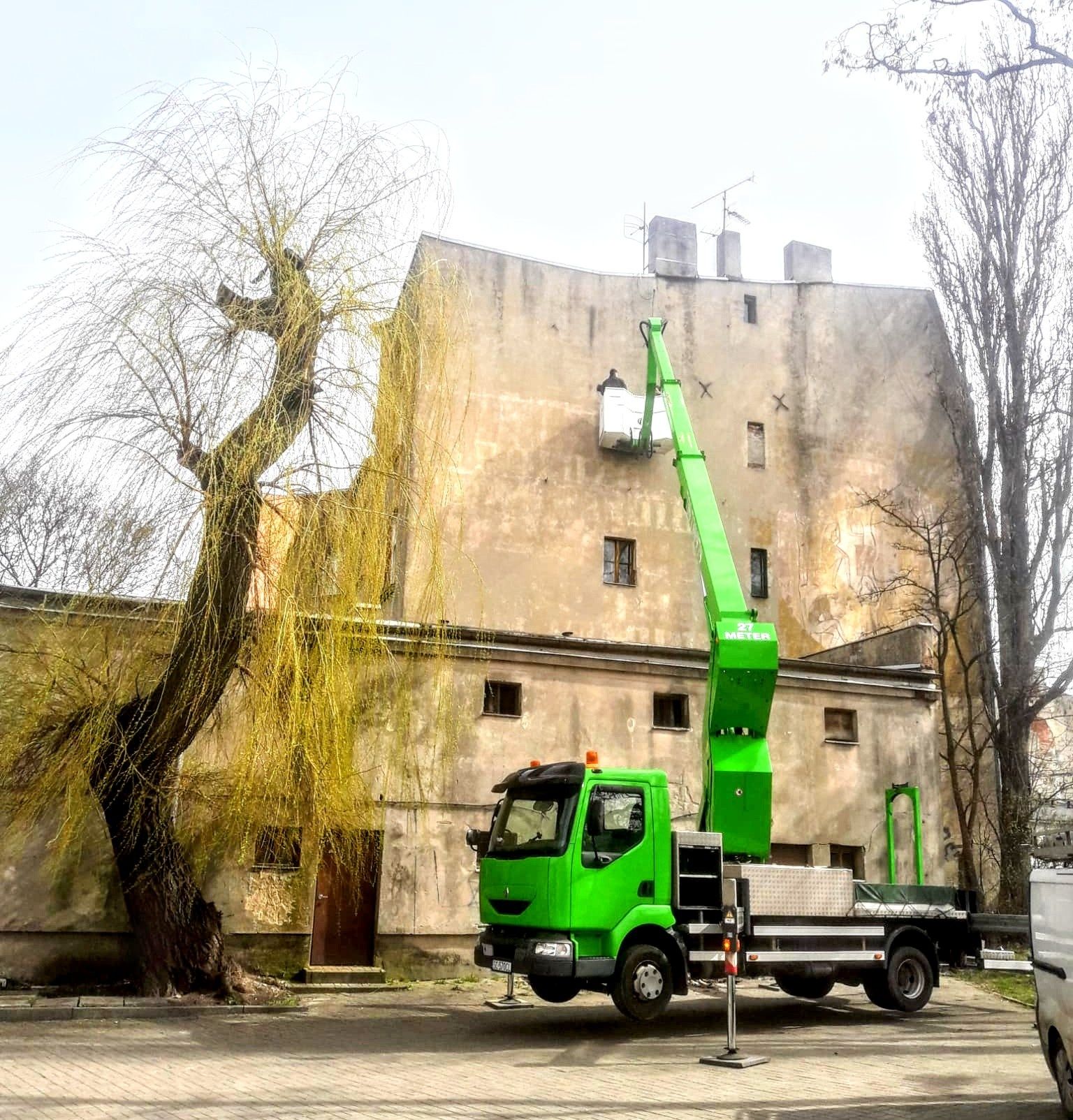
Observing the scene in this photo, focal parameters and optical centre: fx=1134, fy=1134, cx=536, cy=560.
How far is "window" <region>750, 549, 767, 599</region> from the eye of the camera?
2684cm

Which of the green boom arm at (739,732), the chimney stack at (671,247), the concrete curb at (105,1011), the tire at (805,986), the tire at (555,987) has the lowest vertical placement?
the concrete curb at (105,1011)

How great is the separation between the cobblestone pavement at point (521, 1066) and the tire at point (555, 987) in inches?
14.5

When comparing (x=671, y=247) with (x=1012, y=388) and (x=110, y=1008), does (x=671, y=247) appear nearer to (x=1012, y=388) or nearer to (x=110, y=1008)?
(x=1012, y=388)

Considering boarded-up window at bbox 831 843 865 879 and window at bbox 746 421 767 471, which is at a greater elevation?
window at bbox 746 421 767 471

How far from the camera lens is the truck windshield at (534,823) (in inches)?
480

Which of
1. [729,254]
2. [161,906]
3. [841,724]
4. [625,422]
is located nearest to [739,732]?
[161,906]

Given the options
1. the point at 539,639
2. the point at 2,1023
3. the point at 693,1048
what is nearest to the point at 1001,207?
the point at 539,639

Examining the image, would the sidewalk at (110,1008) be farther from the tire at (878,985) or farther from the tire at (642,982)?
the tire at (878,985)

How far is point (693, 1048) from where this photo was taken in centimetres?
1143

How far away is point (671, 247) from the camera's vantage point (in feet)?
94.2

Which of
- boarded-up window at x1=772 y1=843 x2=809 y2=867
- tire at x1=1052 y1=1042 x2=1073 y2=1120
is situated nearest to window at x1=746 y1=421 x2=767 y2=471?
boarded-up window at x1=772 y1=843 x2=809 y2=867

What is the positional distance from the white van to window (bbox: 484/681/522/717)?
423 inches

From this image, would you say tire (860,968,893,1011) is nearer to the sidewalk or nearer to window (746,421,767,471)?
the sidewalk

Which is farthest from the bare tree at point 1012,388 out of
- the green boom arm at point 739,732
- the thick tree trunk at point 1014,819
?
the green boom arm at point 739,732
